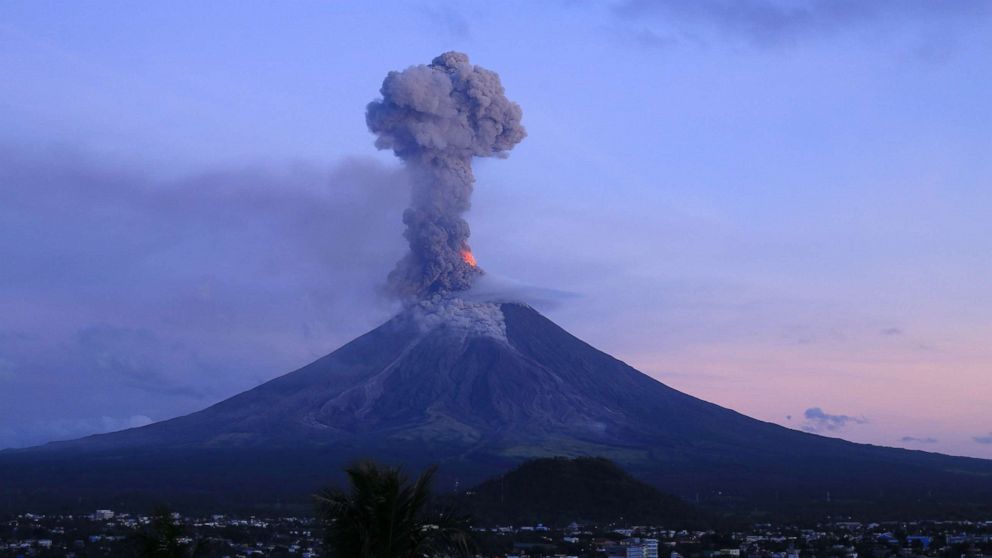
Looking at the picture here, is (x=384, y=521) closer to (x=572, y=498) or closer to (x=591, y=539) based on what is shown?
(x=591, y=539)

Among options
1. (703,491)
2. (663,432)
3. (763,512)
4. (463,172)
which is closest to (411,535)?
(763,512)

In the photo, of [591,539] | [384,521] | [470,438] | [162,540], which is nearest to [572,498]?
[591,539]

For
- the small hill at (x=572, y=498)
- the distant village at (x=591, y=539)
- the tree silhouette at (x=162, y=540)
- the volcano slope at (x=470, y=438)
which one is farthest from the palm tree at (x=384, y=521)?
the volcano slope at (x=470, y=438)

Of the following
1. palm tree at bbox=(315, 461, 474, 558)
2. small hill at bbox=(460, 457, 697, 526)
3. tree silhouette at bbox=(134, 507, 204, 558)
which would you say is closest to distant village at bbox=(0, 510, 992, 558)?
small hill at bbox=(460, 457, 697, 526)

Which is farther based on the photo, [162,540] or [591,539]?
[591,539]

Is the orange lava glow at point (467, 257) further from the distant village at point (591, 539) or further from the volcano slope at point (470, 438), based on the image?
the distant village at point (591, 539)

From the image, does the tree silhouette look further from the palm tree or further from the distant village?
the distant village

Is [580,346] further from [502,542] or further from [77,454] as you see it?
[502,542]

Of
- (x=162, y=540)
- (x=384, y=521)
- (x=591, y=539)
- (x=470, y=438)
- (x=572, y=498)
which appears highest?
(x=470, y=438)
